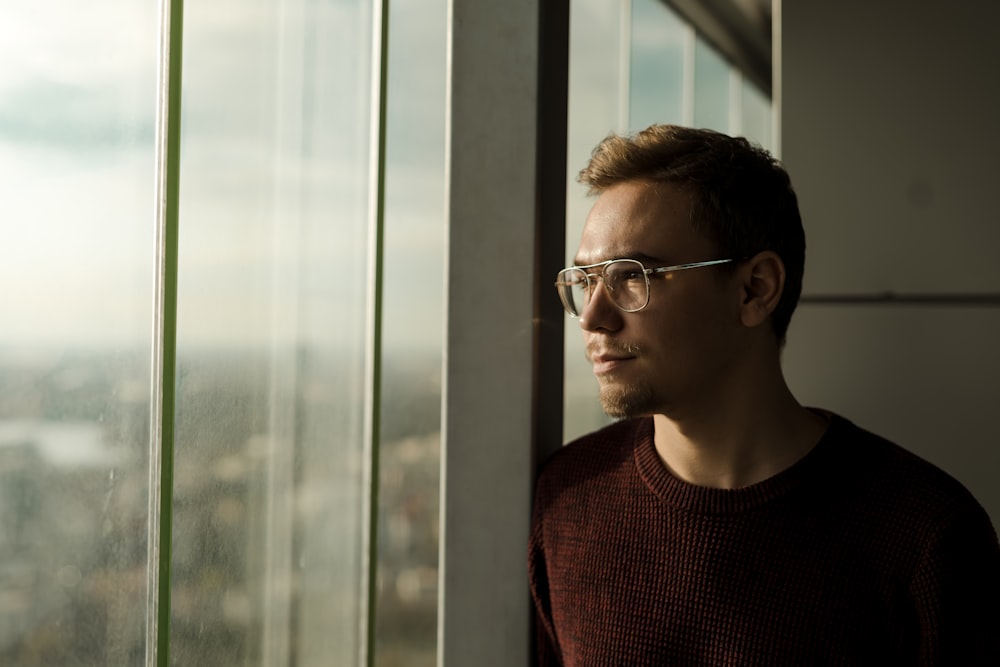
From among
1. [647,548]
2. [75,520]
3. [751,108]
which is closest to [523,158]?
[647,548]

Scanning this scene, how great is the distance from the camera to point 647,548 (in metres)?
1.52

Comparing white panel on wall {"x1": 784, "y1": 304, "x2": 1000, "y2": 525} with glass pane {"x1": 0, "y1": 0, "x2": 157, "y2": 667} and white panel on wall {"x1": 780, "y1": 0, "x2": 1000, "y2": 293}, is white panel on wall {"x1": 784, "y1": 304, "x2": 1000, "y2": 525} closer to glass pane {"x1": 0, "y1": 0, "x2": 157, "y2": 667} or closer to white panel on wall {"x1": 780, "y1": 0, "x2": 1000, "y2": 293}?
white panel on wall {"x1": 780, "y1": 0, "x2": 1000, "y2": 293}

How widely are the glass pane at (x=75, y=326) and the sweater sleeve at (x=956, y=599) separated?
1114mm

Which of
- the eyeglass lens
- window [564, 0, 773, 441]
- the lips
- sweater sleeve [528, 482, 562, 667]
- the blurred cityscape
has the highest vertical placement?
window [564, 0, 773, 441]

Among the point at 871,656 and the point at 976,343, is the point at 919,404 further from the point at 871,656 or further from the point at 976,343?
the point at 871,656

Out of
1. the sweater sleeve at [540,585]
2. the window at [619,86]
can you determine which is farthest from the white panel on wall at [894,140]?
the sweater sleeve at [540,585]

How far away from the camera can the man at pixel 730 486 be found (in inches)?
52.5

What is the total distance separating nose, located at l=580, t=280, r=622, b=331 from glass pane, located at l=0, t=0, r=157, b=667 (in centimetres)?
68

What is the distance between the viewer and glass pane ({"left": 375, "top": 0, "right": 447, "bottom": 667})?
4.91 ft

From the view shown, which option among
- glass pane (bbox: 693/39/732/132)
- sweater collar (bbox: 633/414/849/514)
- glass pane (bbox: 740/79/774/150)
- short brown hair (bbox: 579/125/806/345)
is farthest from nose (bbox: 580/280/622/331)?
glass pane (bbox: 740/79/774/150)

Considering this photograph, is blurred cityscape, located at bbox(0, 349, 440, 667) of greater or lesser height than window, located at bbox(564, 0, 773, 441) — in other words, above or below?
below

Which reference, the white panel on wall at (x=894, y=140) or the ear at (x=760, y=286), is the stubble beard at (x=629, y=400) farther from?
the white panel on wall at (x=894, y=140)

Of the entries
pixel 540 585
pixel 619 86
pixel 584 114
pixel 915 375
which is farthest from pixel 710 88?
pixel 540 585

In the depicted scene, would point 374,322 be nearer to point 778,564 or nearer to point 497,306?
point 497,306
